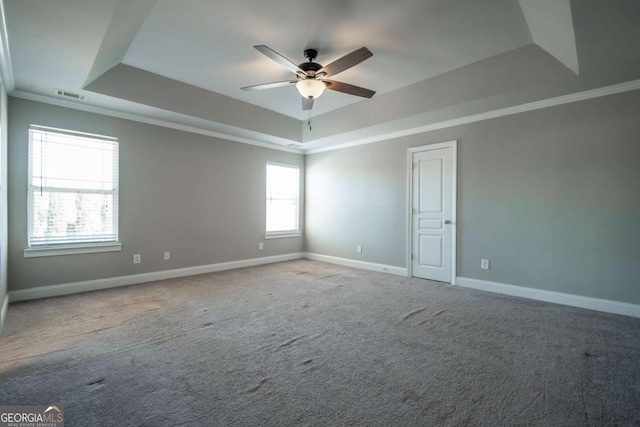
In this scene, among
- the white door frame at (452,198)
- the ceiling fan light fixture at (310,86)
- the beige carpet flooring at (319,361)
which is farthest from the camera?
the white door frame at (452,198)

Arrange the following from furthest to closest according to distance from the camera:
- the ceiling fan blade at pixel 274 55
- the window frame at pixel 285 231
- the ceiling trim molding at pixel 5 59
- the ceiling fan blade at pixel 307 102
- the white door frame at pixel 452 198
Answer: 1. the window frame at pixel 285 231
2. the white door frame at pixel 452 198
3. the ceiling fan blade at pixel 307 102
4. the ceiling fan blade at pixel 274 55
5. the ceiling trim molding at pixel 5 59

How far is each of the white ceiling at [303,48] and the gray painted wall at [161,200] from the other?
0.37 meters

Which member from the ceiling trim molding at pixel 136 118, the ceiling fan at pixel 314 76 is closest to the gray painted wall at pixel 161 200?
the ceiling trim molding at pixel 136 118

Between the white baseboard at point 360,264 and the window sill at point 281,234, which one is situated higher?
the window sill at point 281,234

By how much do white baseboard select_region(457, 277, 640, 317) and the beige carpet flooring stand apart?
19 cm

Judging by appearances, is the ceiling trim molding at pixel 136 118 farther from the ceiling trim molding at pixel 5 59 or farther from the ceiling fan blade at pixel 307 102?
the ceiling fan blade at pixel 307 102

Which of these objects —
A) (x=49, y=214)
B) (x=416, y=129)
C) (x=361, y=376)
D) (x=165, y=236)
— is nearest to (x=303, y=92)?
(x=416, y=129)

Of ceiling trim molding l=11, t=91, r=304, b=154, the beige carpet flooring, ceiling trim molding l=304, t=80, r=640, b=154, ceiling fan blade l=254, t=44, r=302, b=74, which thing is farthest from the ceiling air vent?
ceiling trim molding l=304, t=80, r=640, b=154

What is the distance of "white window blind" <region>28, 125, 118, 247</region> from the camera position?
362 cm

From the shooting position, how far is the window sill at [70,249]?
11.7ft

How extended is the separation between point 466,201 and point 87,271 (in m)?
5.51

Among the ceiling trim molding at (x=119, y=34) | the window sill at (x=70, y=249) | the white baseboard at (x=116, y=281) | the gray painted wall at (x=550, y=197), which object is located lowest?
the white baseboard at (x=116, y=281)

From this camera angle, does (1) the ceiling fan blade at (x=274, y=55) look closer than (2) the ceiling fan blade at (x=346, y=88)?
Yes

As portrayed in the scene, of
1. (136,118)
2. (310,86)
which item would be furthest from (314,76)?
(136,118)
